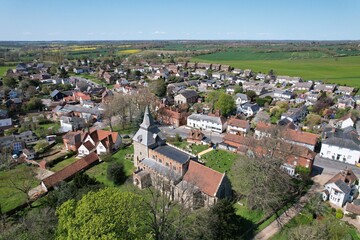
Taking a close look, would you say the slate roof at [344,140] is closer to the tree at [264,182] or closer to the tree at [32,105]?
the tree at [264,182]

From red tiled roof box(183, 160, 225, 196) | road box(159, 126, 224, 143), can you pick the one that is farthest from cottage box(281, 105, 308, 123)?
red tiled roof box(183, 160, 225, 196)

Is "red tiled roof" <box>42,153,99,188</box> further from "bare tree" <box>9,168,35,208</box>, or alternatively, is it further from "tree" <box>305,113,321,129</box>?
"tree" <box>305,113,321,129</box>

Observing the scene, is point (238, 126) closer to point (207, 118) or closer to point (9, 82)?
point (207, 118)

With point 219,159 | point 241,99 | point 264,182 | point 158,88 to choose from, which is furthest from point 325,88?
point 264,182

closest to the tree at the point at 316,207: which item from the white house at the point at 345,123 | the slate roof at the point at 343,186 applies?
the slate roof at the point at 343,186

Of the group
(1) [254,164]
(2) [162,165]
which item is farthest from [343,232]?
(2) [162,165]

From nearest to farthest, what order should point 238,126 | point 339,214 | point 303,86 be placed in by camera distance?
point 339,214 → point 238,126 → point 303,86
